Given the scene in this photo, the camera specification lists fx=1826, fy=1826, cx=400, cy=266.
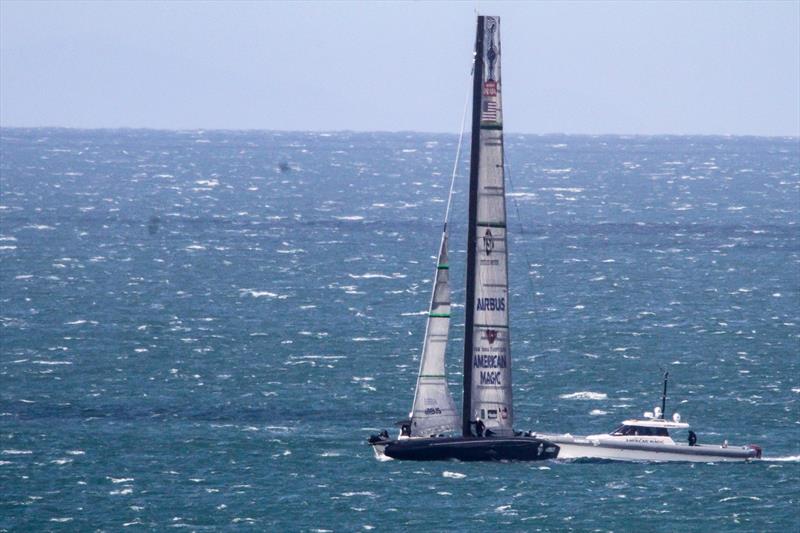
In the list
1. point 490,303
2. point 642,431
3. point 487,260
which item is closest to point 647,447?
point 642,431

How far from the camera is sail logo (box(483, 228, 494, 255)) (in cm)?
5466

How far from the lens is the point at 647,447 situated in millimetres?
57844

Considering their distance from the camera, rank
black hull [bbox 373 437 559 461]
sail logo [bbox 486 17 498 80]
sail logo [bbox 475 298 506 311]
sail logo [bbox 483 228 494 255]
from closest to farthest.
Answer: sail logo [bbox 486 17 498 80]
sail logo [bbox 483 228 494 255]
sail logo [bbox 475 298 506 311]
black hull [bbox 373 437 559 461]

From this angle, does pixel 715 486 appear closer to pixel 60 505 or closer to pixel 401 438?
→ pixel 401 438

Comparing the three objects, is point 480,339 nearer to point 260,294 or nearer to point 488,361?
point 488,361

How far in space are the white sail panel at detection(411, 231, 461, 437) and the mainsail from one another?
0.62 m

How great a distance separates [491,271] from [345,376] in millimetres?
19891

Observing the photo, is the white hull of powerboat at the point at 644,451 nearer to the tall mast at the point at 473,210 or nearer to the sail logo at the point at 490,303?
the tall mast at the point at 473,210

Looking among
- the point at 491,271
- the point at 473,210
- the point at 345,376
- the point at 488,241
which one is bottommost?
the point at 345,376

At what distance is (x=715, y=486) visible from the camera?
54719mm

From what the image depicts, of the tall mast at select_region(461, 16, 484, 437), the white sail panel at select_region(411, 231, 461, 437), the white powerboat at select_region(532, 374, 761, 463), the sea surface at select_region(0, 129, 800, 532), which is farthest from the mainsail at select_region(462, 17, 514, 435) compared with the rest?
the white powerboat at select_region(532, 374, 761, 463)

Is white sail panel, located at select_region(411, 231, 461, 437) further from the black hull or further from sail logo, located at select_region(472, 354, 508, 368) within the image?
A: sail logo, located at select_region(472, 354, 508, 368)

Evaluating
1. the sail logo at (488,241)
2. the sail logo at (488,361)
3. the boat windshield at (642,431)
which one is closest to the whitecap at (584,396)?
the boat windshield at (642,431)

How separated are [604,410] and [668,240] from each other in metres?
76.1
